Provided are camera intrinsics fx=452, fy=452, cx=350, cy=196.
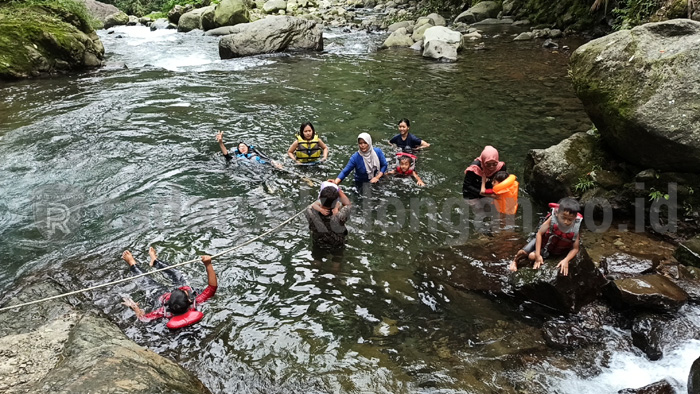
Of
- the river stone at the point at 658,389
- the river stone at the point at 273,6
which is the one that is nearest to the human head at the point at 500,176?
the river stone at the point at 658,389

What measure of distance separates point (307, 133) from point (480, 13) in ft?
70.8

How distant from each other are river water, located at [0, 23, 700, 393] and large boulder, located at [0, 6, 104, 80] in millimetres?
983

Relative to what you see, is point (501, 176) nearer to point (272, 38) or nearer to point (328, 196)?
point (328, 196)

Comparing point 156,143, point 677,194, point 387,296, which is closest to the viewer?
point 387,296

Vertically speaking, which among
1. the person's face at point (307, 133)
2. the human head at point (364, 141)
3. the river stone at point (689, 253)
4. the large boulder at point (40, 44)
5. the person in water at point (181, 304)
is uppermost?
the large boulder at point (40, 44)

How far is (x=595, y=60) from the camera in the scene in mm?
7598

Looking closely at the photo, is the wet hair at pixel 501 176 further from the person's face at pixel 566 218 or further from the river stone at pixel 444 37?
the river stone at pixel 444 37

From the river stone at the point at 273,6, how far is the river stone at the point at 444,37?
696 inches

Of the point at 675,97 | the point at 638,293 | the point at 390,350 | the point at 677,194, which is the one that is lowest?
the point at 390,350

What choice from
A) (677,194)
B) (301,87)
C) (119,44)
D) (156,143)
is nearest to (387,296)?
(677,194)

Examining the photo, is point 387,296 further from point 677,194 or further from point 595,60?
point 595,60

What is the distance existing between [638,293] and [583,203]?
261cm

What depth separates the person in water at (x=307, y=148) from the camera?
32.7 ft

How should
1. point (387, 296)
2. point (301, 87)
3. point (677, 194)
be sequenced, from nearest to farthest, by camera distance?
point (387, 296) < point (677, 194) < point (301, 87)
